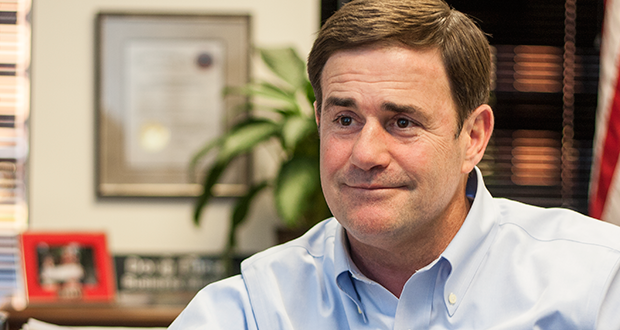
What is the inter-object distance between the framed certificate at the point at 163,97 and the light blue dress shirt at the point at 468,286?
1219 millimetres

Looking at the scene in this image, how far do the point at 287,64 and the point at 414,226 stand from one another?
1.20 metres

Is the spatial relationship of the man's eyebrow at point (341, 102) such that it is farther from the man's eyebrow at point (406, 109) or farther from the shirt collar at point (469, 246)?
the shirt collar at point (469, 246)

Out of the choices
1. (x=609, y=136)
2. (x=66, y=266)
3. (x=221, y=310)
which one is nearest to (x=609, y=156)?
(x=609, y=136)

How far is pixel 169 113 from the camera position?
7.72ft

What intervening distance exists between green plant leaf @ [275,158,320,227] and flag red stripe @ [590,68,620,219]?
43.8 inches

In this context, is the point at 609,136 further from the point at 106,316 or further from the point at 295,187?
the point at 106,316

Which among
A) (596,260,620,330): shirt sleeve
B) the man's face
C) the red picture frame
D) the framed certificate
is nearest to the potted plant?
the framed certificate

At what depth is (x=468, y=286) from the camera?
1074 mm

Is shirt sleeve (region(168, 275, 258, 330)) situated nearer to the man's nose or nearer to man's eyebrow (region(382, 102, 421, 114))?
the man's nose

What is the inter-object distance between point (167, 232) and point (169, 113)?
0.54 meters

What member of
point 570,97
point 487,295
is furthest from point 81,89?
point 570,97

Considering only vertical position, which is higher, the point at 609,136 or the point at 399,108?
the point at 399,108

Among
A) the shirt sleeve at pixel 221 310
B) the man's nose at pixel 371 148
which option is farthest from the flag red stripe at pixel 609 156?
the shirt sleeve at pixel 221 310

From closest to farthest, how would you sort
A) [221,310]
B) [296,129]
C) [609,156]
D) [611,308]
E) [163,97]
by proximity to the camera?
[611,308]
[221,310]
[296,129]
[609,156]
[163,97]
